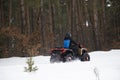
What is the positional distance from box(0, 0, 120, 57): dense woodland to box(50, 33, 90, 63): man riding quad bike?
19.6 feet

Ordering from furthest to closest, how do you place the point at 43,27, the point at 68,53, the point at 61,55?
the point at 43,27
the point at 68,53
the point at 61,55

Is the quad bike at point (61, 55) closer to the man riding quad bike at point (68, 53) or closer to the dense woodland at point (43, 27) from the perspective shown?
the man riding quad bike at point (68, 53)

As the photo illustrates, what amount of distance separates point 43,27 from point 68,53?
18.7 meters

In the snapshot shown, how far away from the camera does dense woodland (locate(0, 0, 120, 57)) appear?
23.6 m

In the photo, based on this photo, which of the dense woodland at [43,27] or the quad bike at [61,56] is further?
the dense woodland at [43,27]

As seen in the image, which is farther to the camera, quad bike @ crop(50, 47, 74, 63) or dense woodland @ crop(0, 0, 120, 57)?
dense woodland @ crop(0, 0, 120, 57)

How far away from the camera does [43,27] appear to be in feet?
114

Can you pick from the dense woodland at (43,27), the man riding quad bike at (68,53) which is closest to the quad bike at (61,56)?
the man riding quad bike at (68,53)

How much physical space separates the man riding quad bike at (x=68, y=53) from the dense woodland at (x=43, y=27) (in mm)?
5989

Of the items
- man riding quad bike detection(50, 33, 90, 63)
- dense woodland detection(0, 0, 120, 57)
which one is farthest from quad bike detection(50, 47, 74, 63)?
dense woodland detection(0, 0, 120, 57)

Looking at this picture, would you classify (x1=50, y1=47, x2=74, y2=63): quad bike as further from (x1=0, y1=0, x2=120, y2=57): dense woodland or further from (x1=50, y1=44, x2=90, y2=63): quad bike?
(x1=0, y1=0, x2=120, y2=57): dense woodland

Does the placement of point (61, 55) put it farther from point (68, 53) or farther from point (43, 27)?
point (43, 27)

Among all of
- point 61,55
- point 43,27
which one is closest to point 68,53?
point 61,55

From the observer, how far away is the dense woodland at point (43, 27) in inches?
928
